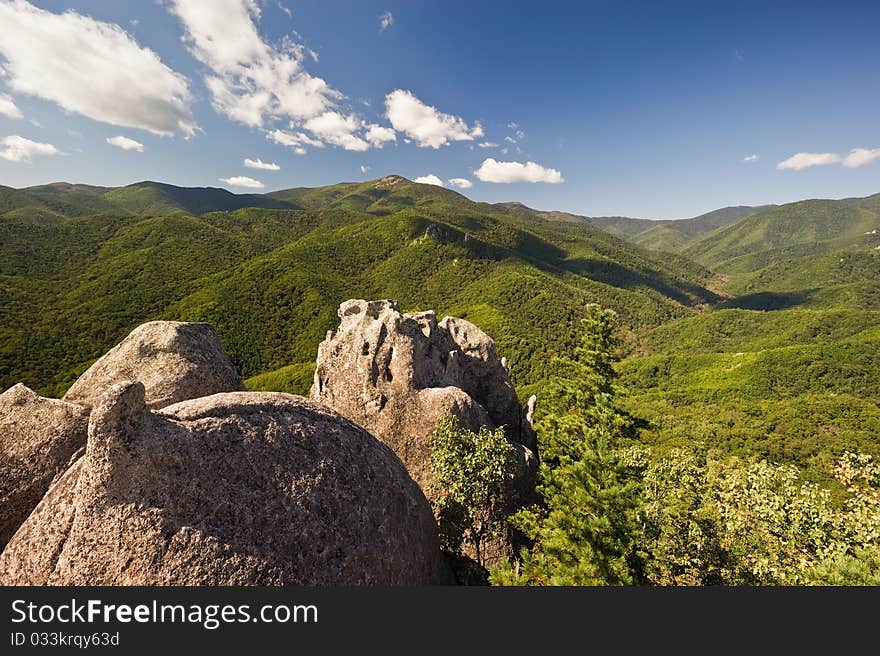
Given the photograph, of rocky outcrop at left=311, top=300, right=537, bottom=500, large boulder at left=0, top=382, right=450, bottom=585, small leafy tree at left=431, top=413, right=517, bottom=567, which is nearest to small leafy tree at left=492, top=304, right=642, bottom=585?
small leafy tree at left=431, top=413, right=517, bottom=567

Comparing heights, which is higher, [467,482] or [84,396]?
[84,396]

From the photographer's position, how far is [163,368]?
20.4 meters

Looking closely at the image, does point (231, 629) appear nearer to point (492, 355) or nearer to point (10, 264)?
point (492, 355)

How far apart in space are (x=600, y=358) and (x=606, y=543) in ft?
63.4

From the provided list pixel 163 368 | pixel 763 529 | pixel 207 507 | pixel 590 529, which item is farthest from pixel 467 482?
pixel 163 368

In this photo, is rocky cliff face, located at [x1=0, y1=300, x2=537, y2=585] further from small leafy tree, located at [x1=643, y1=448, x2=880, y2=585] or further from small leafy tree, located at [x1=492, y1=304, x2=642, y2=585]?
small leafy tree, located at [x1=643, y1=448, x2=880, y2=585]

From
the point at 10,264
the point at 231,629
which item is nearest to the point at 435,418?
the point at 231,629

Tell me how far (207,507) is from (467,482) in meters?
13.7

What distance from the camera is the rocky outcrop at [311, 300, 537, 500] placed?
26.9m

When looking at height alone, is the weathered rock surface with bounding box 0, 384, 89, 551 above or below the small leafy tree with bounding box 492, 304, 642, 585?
above

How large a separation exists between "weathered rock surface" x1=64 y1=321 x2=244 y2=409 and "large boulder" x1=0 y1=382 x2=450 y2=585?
397 inches

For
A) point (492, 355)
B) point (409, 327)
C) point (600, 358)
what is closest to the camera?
point (409, 327)

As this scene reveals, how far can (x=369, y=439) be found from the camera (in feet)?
51.0

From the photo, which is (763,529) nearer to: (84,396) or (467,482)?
(467,482)
